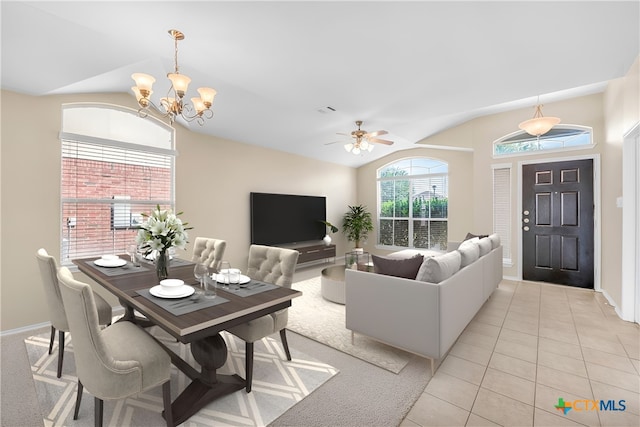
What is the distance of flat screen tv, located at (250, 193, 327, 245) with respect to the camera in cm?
532

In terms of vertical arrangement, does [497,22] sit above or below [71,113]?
above

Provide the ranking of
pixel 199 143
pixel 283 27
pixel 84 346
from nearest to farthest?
pixel 84 346
pixel 283 27
pixel 199 143

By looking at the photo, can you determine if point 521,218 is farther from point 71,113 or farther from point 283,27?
point 71,113

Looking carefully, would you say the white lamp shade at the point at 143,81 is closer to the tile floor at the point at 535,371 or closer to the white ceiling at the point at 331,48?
the white ceiling at the point at 331,48

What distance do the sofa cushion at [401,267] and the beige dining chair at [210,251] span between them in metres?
1.60

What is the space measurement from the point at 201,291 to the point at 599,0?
10.8 feet

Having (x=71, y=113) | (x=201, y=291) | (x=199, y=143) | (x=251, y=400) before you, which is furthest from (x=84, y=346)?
(x=199, y=143)

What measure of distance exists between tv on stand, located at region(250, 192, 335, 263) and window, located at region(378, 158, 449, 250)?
1.74 metres

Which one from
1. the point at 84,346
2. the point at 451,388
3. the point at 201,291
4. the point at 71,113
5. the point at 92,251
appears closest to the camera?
the point at 84,346

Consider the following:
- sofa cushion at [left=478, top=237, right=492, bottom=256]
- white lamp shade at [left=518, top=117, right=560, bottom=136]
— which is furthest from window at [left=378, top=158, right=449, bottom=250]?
sofa cushion at [left=478, top=237, right=492, bottom=256]

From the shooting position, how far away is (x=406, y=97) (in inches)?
140

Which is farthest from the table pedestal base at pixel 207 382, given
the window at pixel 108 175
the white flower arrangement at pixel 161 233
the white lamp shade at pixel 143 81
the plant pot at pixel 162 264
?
the window at pixel 108 175

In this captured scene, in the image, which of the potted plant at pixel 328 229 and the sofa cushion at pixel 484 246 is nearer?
the sofa cushion at pixel 484 246

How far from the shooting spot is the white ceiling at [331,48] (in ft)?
6.86
